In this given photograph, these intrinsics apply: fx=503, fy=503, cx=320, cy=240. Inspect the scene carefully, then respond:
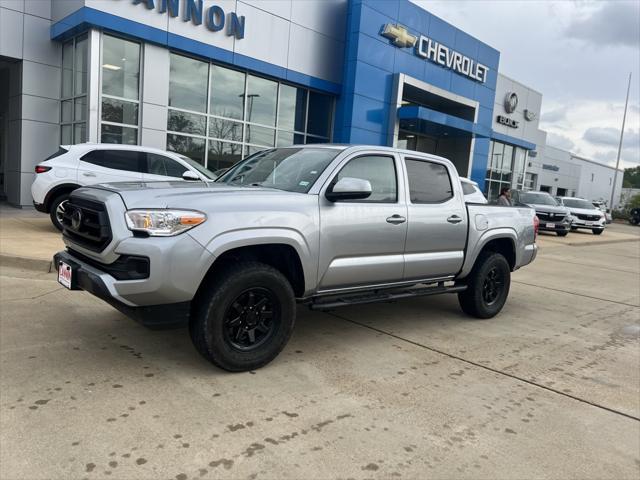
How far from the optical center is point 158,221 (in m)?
3.46

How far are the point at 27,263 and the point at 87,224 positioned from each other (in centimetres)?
376

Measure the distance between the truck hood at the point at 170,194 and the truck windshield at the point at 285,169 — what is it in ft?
1.20

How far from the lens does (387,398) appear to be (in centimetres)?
368

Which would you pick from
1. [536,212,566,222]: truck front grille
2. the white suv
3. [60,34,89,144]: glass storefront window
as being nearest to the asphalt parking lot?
the white suv

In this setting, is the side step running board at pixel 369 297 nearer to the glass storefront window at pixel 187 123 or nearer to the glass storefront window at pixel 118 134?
the glass storefront window at pixel 118 134

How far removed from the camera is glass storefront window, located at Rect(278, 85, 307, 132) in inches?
709

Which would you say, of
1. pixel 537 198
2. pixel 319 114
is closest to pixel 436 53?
pixel 319 114

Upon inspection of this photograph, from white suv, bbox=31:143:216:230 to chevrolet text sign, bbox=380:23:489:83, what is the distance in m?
12.6

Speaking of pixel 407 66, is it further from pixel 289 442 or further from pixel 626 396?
pixel 289 442

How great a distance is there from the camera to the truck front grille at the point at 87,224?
3.59m

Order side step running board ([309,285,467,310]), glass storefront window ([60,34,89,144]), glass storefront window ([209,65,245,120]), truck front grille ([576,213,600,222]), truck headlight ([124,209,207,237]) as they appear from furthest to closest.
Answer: truck front grille ([576,213,600,222]) < glass storefront window ([209,65,245,120]) < glass storefront window ([60,34,89,144]) < side step running board ([309,285,467,310]) < truck headlight ([124,209,207,237])

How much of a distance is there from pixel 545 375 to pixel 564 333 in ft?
5.59

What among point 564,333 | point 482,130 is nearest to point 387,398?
point 564,333

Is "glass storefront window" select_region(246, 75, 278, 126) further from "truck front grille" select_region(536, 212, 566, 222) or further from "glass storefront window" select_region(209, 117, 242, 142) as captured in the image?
"truck front grille" select_region(536, 212, 566, 222)
